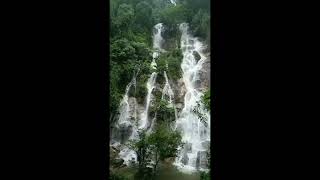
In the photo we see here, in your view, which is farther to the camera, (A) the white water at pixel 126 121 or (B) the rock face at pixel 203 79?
(B) the rock face at pixel 203 79

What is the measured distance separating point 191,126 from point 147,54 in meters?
4.93

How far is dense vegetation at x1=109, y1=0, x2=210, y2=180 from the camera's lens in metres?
13.5

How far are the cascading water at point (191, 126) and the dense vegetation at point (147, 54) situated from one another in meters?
0.55

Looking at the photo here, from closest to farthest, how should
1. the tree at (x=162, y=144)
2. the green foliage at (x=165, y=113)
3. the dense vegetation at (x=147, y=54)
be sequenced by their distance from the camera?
1. the tree at (x=162, y=144)
2. the dense vegetation at (x=147, y=54)
3. the green foliage at (x=165, y=113)

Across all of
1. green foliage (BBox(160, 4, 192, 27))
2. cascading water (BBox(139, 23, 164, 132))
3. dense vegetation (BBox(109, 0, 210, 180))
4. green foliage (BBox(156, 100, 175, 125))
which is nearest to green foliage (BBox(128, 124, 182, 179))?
dense vegetation (BBox(109, 0, 210, 180))

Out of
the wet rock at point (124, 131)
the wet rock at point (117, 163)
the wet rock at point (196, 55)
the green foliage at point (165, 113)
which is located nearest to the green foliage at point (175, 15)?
the wet rock at point (196, 55)

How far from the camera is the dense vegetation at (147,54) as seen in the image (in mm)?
13508

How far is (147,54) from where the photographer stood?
Result: 1977cm

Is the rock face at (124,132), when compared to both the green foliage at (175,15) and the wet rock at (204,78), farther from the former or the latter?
the green foliage at (175,15)

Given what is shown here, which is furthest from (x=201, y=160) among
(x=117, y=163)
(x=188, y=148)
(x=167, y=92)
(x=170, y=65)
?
(x=170, y=65)

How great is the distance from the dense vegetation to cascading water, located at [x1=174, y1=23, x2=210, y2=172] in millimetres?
553

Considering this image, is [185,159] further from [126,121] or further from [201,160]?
[126,121]
